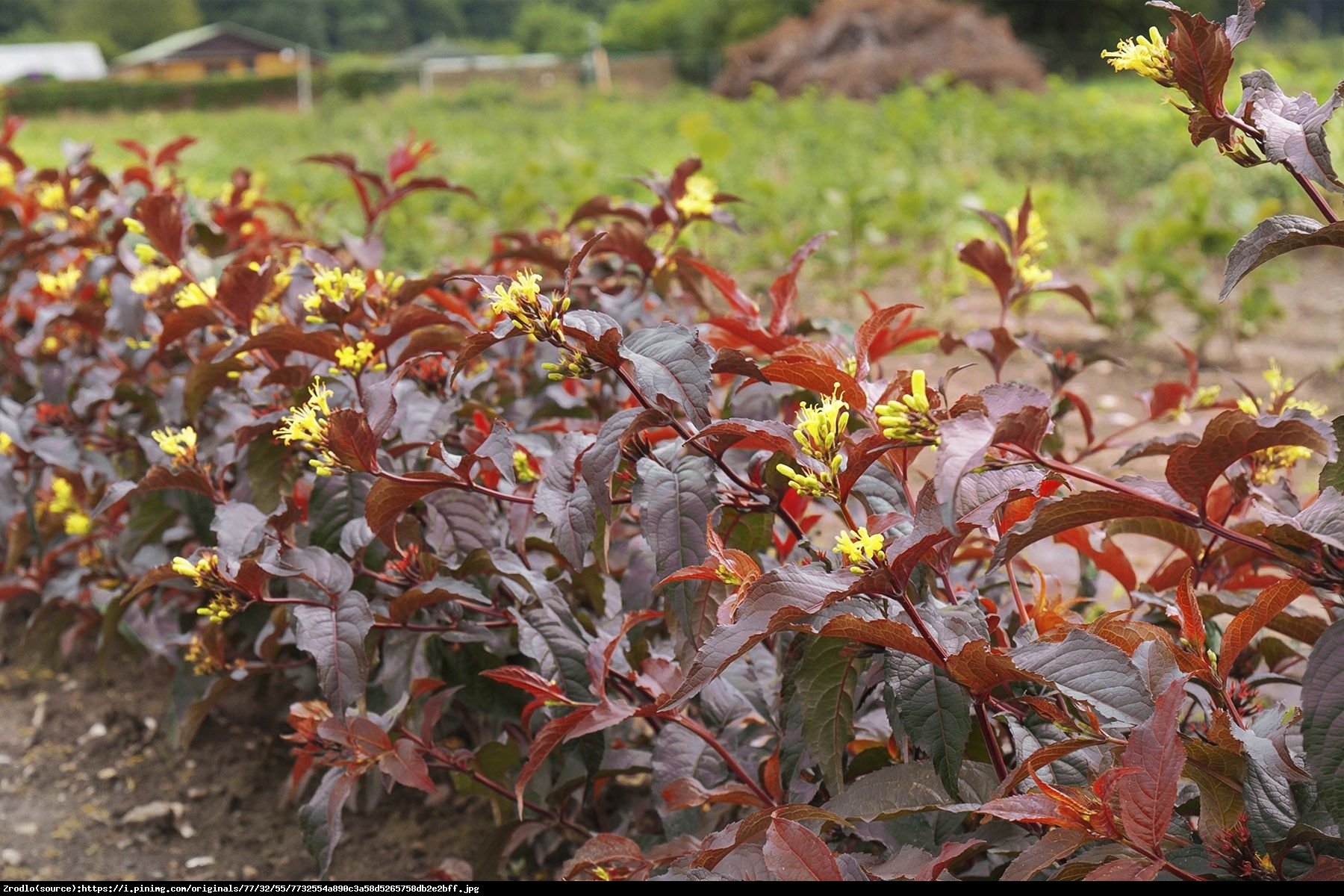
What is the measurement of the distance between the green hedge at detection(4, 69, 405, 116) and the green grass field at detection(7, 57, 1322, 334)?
12565 mm

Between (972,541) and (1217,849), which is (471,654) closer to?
(972,541)

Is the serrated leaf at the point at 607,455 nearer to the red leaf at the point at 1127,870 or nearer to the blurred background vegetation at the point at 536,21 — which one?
the red leaf at the point at 1127,870

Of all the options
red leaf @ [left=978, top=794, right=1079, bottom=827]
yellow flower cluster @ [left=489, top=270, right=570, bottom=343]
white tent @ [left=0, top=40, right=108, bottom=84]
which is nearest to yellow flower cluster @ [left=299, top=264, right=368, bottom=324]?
yellow flower cluster @ [left=489, top=270, right=570, bottom=343]

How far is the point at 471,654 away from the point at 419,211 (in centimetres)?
439

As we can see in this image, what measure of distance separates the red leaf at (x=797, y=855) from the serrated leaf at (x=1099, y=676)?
0.22 meters

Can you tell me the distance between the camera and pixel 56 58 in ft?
163

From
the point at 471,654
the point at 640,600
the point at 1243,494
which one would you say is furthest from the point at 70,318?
the point at 1243,494

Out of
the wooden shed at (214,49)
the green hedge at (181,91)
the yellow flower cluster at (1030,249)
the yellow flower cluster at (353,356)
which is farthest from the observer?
the wooden shed at (214,49)

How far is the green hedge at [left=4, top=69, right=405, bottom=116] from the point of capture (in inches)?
1008

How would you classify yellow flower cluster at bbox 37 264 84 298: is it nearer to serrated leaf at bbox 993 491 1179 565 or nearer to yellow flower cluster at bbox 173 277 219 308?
yellow flower cluster at bbox 173 277 219 308

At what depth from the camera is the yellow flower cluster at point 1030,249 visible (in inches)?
57.6

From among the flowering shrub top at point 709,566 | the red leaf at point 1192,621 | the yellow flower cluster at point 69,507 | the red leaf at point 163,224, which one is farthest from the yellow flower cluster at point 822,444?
Answer: the yellow flower cluster at point 69,507

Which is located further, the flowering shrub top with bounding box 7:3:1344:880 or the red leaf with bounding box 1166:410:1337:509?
the flowering shrub top with bounding box 7:3:1344:880

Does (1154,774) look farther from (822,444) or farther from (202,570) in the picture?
(202,570)
